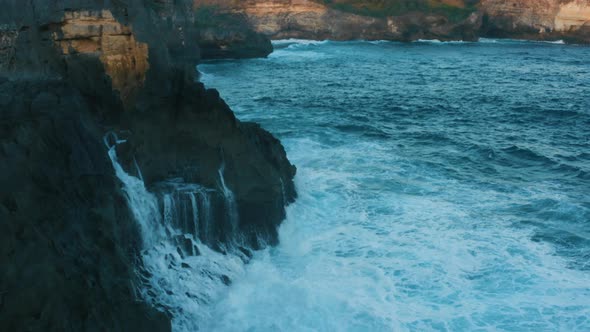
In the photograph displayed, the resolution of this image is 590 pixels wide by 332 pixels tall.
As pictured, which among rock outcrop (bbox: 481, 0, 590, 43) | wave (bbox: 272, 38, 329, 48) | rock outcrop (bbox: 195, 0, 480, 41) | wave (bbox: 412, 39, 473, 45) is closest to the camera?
wave (bbox: 272, 38, 329, 48)

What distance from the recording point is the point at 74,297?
22.0 feet

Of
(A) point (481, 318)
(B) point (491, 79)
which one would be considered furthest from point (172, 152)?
(B) point (491, 79)

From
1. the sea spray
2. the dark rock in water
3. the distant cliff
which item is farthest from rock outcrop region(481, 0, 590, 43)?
the dark rock in water

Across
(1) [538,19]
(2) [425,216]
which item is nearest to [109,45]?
(2) [425,216]

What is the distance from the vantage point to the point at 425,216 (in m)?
13.9

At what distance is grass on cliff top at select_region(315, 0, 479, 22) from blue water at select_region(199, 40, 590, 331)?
133 feet

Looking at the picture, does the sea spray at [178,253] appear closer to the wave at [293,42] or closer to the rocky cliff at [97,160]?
the rocky cliff at [97,160]

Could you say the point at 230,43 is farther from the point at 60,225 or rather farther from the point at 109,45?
the point at 60,225

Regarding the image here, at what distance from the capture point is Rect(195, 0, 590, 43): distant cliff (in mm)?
67375

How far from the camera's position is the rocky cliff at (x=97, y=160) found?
21.7 ft

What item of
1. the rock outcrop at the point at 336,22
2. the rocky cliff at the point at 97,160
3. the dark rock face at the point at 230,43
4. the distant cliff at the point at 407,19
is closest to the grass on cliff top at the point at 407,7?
the distant cliff at the point at 407,19

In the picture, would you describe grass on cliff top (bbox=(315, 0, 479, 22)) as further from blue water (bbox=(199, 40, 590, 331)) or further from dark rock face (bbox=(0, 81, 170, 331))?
dark rock face (bbox=(0, 81, 170, 331))

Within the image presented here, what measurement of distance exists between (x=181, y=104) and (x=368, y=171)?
7168 mm

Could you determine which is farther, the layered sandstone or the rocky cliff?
the layered sandstone
